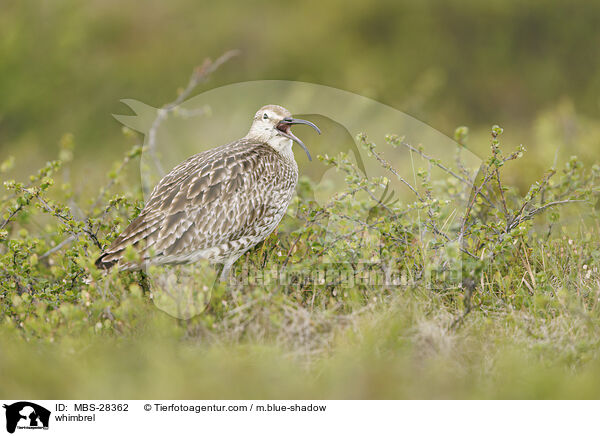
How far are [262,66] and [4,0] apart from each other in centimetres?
526

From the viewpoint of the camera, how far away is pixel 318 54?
15.2 m

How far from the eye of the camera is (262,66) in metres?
15.1

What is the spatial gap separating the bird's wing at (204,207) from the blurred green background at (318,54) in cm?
716

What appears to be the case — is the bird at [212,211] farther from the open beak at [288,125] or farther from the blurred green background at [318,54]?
the blurred green background at [318,54]

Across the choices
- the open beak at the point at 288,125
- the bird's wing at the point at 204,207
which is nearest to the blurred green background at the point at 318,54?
the open beak at the point at 288,125

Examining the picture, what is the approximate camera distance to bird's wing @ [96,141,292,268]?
556cm
